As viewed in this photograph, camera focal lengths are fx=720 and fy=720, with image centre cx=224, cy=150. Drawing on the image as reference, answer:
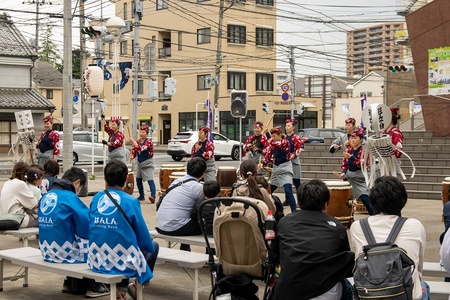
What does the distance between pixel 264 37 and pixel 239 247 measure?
50.6m

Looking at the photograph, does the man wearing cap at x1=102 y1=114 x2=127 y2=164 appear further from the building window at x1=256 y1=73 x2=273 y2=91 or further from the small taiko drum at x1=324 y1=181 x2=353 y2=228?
the building window at x1=256 y1=73 x2=273 y2=91

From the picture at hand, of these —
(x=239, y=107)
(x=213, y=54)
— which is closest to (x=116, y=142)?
(x=239, y=107)

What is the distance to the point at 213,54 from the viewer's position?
177 feet

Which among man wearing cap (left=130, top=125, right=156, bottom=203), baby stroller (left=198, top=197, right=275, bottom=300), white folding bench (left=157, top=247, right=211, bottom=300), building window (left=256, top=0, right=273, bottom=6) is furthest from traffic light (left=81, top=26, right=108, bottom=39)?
building window (left=256, top=0, right=273, bottom=6)

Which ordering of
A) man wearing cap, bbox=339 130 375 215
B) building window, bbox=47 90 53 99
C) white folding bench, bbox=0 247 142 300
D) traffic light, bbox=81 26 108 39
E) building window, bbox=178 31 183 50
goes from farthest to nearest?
building window, bbox=47 90 53 99, building window, bbox=178 31 183 50, traffic light, bbox=81 26 108 39, man wearing cap, bbox=339 130 375 215, white folding bench, bbox=0 247 142 300

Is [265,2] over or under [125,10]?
over

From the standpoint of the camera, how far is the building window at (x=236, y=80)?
179 ft

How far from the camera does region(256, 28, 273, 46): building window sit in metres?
55.3

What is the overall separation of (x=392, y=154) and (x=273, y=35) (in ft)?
152

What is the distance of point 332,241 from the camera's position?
17.4ft

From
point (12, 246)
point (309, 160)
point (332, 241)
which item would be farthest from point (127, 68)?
point (332, 241)

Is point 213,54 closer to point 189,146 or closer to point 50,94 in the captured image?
point 50,94

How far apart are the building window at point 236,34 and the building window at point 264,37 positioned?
4.62 feet

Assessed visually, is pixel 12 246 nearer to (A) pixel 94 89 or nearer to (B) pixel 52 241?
(B) pixel 52 241
